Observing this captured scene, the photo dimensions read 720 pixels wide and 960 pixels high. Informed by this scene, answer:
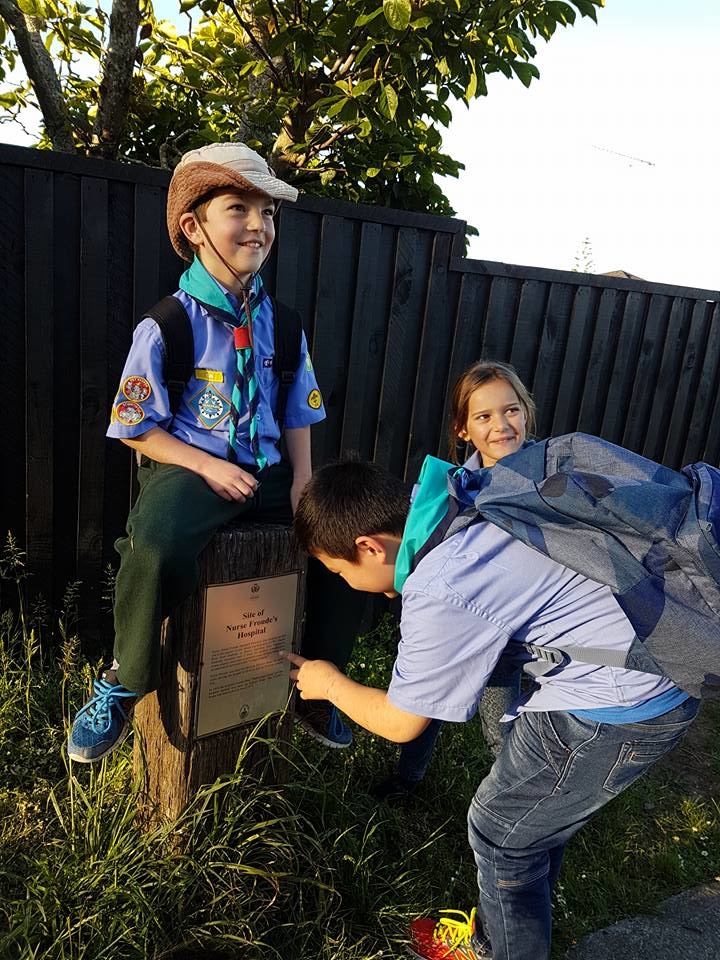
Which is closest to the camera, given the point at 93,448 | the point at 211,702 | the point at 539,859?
the point at 539,859

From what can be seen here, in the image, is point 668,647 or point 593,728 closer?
point 668,647

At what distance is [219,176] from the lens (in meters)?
2.17

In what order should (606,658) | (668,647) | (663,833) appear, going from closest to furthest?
(668,647) → (606,658) → (663,833)

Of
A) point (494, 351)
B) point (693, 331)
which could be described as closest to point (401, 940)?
point (494, 351)

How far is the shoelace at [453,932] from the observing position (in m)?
2.19

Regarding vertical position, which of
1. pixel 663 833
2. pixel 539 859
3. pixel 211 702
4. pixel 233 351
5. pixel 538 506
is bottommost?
pixel 663 833

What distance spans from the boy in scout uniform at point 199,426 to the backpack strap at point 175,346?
0.02 meters

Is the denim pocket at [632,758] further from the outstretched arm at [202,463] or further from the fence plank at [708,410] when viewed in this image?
the fence plank at [708,410]

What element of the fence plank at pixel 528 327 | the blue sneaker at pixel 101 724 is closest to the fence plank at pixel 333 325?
the fence plank at pixel 528 327

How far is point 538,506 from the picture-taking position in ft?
5.41

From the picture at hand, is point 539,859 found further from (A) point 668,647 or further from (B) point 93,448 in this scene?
(B) point 93,448

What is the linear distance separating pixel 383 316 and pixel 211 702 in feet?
7.72

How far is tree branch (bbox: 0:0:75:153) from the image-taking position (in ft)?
13.9

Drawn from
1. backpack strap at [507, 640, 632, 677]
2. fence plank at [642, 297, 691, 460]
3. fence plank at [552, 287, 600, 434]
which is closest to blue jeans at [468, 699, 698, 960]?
backpack strap at [507, 640, 632, 677]
